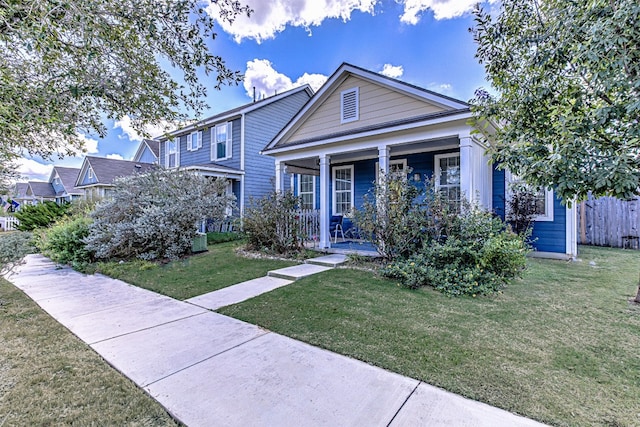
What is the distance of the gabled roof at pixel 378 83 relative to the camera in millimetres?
6375

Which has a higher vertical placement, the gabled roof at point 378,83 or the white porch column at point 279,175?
the gabled roof at point 378,83

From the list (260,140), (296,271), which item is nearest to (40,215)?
(260,140)

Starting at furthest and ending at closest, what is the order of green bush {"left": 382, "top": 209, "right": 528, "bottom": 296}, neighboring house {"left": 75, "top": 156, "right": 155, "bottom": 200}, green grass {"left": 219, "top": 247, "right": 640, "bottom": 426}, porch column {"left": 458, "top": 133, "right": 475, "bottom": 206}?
neighboring house {"left": 75, "top": 156, "right": 155, "bottom": 200}, porch column {"left": 458, "top": 133, "right": 475, "bottom": 206}, green bush {"left": 382, "top": 209, "right": 528, "bottom": 296}, green grass {"left": 219, "top": 247, "right": 640, "bottom": 426}

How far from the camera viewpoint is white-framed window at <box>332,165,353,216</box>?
10.6 metres

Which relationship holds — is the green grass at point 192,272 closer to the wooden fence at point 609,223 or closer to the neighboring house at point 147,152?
the wooden fence at point 609,223

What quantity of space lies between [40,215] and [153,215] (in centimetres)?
1242

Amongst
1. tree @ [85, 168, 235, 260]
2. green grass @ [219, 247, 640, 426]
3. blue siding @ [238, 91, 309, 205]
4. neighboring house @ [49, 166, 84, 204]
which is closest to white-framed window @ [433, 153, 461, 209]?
green grass @ [219, 247, 640, 426]

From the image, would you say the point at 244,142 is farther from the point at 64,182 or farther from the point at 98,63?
the point at 64,182

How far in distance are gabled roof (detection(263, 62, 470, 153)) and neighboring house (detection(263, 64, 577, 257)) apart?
0.8 inches

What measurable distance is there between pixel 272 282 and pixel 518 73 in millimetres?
5141

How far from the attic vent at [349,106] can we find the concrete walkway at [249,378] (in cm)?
643

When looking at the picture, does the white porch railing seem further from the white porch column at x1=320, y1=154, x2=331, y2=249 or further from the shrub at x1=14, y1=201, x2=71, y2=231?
the white porch column at x1=320, y1=154, x2=331, y2=249

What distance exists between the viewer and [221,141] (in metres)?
14.9

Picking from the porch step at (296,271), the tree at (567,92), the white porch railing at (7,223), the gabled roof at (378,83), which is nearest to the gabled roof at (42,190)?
the white porch railing at (7,223)
